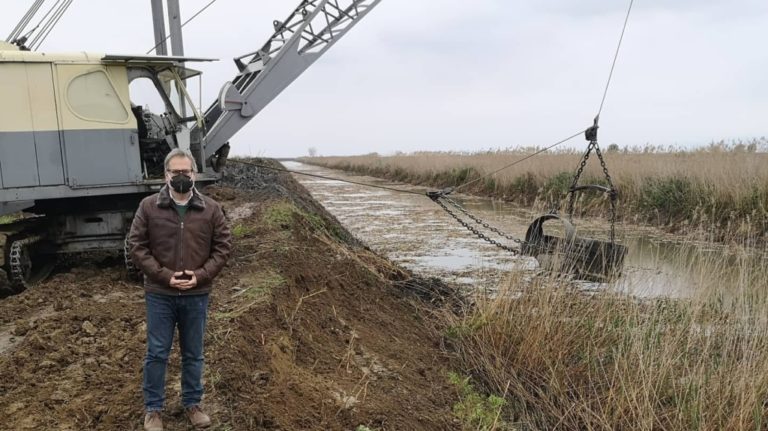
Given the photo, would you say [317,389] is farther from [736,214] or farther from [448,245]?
[736,214]

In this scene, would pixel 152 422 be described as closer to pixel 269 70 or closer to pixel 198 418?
pixel 198 418

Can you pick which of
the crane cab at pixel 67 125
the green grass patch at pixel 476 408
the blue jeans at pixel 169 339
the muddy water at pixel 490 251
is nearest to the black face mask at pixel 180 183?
the blue jeans at pixel 169 339

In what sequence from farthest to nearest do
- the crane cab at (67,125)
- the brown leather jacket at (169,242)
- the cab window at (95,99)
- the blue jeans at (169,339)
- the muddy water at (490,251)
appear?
the cab window at (95,99), the crane cab at (67,125), the muddy water at (490,251), the blue jeans at (169,339), the brown leather jacket at (169,242)

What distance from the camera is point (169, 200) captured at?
3.02m

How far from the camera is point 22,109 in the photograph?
651 cm

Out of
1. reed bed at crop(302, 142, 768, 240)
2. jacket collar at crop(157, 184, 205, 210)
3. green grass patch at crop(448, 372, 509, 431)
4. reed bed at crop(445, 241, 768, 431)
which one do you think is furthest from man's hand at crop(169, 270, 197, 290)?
reed bed at crop(302, 142, 768, 240)

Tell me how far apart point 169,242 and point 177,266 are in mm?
132

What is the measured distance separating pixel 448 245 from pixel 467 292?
3.84 metres

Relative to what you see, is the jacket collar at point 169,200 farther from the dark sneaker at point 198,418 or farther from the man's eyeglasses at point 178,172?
the dark sneaker at point 198,418

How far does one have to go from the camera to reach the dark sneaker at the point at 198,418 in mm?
3145

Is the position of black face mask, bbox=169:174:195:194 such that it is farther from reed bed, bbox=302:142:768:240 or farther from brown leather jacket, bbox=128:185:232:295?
reed bed, bbox=302:142:768:240

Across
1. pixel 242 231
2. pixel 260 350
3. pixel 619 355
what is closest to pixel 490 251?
pixel 242 231

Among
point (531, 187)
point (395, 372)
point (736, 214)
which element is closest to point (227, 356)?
point (395, 372)

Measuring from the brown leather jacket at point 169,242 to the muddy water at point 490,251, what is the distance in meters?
3.57
